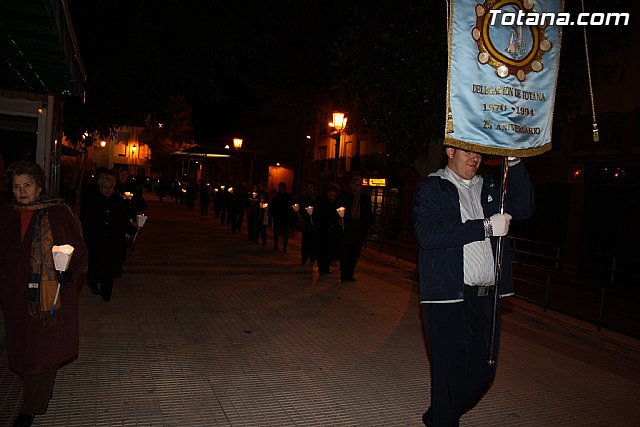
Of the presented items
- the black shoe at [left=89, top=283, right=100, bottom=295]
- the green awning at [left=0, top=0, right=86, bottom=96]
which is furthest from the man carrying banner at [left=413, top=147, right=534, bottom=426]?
the black shoe at [left=89, top=283, right=100, bottom=295]

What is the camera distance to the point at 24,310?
3.93m

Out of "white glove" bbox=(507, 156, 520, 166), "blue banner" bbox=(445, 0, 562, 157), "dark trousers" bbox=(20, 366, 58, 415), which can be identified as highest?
"blue banner" bbox=(445, 0, 562, 157)

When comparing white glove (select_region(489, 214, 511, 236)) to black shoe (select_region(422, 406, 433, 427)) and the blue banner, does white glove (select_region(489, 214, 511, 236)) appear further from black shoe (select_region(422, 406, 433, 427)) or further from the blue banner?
black shoe (select_region(422, 406, 433, 427))

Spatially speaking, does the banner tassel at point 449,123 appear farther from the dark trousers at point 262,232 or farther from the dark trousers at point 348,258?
the dark trousers at point 262,232

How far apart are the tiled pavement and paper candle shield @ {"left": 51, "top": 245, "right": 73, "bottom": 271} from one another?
113 centimetres

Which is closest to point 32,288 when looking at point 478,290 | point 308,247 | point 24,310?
point 24,310

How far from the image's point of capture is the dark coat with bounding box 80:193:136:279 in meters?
7.76

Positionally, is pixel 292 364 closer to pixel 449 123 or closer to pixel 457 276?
pixel 457 276

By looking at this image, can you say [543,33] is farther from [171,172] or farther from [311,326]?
[171,172]

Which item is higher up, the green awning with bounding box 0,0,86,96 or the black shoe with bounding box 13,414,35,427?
the green awning with bounding box 0,0,86,96

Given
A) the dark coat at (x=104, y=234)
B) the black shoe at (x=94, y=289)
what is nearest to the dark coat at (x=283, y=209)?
the dark coat at (x=104, y=234)

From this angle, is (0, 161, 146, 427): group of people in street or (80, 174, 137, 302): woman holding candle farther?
(80, 174, 137, 302): woman holding candle

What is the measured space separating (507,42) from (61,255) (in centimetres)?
324

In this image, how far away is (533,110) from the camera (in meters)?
3.76
